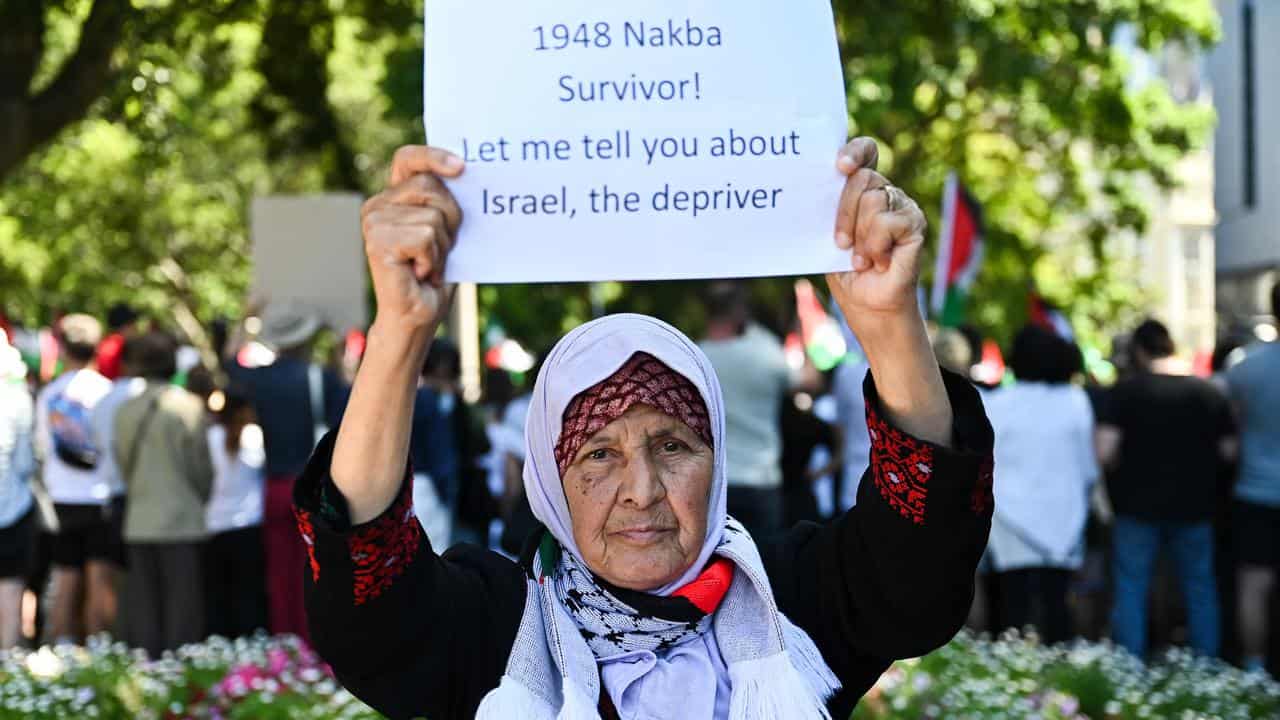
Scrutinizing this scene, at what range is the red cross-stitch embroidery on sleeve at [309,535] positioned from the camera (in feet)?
7.64

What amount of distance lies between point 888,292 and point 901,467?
0.28 m

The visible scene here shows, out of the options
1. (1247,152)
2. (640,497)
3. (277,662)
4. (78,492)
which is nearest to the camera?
(640,497)

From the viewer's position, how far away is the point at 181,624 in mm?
8719

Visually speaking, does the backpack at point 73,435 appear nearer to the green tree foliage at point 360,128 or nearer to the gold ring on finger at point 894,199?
the green tree foliage at point 360,128

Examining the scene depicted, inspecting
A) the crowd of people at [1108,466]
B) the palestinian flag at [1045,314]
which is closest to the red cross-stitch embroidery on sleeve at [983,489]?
the crowd of people at [1108,466]

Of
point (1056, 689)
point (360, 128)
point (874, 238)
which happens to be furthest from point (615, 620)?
point (360, 128)

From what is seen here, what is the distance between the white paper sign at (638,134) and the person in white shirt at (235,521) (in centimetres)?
684

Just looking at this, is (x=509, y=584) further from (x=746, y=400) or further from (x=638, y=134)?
(x=746, y=400)

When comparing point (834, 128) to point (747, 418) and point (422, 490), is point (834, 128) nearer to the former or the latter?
point (747, 418)

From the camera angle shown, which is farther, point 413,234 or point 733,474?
point 733,474

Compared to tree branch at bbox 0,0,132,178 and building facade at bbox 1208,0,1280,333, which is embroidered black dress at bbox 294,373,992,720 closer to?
tree branch at bbox 0,0,132,178

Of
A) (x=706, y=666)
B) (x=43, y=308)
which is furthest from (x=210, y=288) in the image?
(x=706, y=666)

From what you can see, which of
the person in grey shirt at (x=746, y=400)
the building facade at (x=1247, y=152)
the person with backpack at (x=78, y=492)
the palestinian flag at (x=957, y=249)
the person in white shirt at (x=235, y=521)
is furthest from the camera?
the building facade at (x=1247, y=152)

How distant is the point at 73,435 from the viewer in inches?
367
